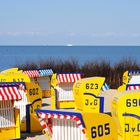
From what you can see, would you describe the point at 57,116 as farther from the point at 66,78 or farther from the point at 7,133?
the point at 66,78

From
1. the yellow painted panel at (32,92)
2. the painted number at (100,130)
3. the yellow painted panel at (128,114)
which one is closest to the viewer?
the painted number at (100,130)

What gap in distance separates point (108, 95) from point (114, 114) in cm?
1258

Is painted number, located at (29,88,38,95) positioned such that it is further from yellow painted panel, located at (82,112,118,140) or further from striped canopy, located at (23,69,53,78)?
striped canopy, located at (23,69,53,78)

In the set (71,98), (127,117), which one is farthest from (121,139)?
(71,98)

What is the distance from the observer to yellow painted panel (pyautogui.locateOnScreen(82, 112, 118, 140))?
8914mm

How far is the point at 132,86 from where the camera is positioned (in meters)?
14.7

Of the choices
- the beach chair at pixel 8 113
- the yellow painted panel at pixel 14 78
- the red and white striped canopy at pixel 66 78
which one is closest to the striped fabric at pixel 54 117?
the beach chair at pixel 8 113

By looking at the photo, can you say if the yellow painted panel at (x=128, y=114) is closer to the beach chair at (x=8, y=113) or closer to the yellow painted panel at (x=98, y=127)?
the yellow painted panel at (x=98, y=127)

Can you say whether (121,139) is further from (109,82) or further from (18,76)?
(109,82)

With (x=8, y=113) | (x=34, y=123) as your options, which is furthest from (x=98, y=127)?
(x=34, y=123)

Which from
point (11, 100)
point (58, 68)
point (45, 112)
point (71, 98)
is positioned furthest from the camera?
point (58, 68)

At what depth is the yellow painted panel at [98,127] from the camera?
8.91 m

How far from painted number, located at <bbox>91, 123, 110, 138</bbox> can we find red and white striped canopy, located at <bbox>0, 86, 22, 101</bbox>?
4637 millimetres

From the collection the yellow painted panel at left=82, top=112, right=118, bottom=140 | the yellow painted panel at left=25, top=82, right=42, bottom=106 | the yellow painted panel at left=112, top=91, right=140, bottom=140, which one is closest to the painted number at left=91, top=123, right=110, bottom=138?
the yellow painted panel at left=82, top=112, right=118, bottom=140
